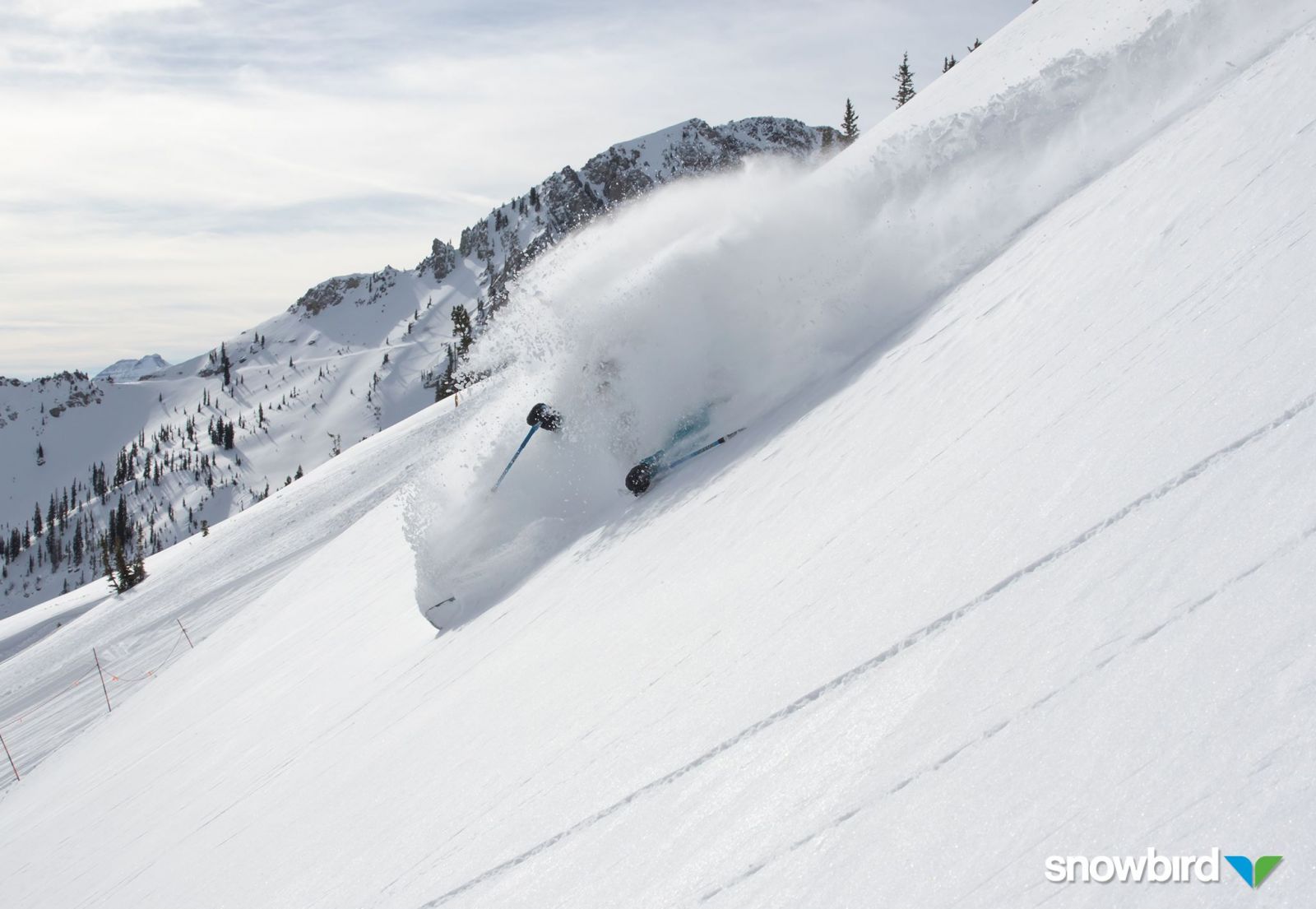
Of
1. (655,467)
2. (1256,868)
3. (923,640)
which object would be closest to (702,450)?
(655,467)

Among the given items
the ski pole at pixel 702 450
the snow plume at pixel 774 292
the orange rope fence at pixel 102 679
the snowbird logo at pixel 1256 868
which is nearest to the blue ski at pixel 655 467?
the ski pole at pixel 702 450

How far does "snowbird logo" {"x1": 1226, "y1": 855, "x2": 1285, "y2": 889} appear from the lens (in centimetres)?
196

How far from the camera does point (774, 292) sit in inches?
423

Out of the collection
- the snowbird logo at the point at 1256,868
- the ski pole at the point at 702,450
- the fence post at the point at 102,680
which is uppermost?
the fence post at the point at 102,680

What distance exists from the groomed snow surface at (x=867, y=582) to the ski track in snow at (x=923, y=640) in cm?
2

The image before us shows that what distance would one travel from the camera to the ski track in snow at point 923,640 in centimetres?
297

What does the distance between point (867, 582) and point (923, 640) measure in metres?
0.92

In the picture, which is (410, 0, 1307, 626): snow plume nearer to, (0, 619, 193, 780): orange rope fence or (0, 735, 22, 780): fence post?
(0, 735, 22, 780): fence post

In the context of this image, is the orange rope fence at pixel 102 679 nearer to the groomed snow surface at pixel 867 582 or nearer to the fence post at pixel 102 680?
the fence post at pixel 102 680

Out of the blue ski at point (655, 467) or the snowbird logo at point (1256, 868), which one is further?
the blue ski at point (655, 467)

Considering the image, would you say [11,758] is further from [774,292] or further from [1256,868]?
[1256,868]

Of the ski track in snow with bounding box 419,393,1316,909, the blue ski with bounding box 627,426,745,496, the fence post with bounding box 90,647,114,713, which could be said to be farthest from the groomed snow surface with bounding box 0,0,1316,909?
the fence post with bounding box 90,647,114,713

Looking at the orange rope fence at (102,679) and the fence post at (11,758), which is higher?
the orange rope fence at (102,679)

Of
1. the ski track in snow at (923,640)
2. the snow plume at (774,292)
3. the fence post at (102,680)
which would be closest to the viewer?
the ski track in snow at (923,640)
